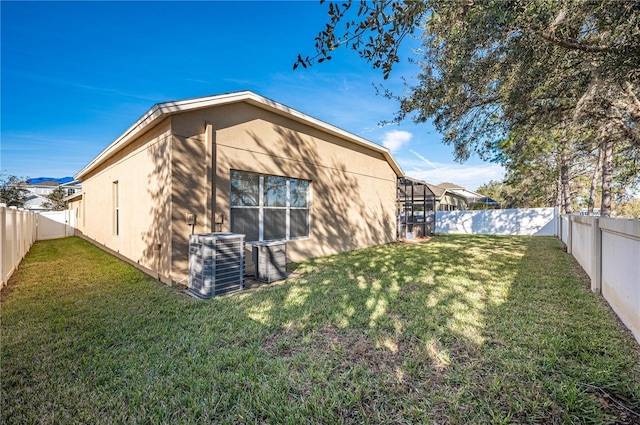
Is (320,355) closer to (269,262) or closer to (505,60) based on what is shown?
(269,262)

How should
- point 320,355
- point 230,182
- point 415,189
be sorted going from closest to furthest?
point 320,355 → point 230,182 → point 415,189

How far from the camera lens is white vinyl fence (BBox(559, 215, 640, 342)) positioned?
10.4ft

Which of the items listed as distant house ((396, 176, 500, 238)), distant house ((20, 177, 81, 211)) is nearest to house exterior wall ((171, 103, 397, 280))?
distant house ((396, 176, 500, 238))

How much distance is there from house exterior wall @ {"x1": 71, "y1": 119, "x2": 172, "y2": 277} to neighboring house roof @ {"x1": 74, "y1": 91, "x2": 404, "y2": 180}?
22cm

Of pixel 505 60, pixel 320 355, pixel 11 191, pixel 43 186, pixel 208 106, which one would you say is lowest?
pixel 320 355

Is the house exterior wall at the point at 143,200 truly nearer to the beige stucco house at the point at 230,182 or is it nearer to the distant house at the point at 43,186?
the beige stucco house at the point at 230,182

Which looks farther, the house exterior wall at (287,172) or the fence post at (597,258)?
the house exterior wall at (287,172)

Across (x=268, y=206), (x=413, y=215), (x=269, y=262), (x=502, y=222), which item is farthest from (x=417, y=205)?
(x=269, y=262)

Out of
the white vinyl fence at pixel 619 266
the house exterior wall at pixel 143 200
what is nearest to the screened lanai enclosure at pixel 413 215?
the white vinyl fence at pixel 619 266

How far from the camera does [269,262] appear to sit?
6023mm

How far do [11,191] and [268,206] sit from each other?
1200 inches

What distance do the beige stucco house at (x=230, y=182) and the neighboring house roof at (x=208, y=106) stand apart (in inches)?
1.0

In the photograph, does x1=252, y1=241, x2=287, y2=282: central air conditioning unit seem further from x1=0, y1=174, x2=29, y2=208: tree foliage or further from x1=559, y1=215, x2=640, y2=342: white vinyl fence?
x1=0, y1=174, x2=29, y2=208: tree foliage

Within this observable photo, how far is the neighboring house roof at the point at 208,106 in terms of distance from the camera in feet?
18.1
